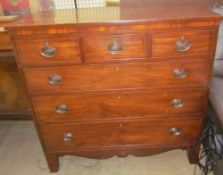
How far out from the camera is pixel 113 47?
1095mm

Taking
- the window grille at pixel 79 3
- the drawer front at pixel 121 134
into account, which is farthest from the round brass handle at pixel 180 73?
the window grille at pixel 79 3

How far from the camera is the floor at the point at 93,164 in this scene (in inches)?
60.7

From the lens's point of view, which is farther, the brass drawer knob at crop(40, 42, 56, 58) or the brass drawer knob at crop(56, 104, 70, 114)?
the brass drawer knob at crop(56, 104, 70, 114)

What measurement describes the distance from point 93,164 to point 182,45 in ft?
3.43

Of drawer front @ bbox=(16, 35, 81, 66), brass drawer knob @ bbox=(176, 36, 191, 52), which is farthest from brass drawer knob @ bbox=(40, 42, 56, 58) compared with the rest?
brass drawer knob @ bbox=(176, 36, 191, 52)

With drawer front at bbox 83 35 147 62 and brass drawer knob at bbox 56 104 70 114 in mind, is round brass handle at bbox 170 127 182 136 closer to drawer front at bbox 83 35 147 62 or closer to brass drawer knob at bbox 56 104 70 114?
drawer front at bbox 83 35 147 62

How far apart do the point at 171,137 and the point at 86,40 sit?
0.81 metres

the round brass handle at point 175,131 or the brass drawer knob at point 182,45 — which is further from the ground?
the brass drawer knob at point 182,45

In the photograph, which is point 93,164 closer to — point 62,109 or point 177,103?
point 62,109

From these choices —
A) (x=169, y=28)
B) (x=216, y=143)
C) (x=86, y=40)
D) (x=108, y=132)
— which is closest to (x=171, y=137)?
(x=216, y=143)

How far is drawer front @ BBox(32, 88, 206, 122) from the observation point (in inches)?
48.9

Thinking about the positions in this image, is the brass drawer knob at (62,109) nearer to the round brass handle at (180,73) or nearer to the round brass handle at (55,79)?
the round brass handle at (55,79)

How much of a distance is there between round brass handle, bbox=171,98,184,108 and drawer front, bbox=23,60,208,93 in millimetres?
103

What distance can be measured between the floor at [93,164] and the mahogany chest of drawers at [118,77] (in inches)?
6.1
